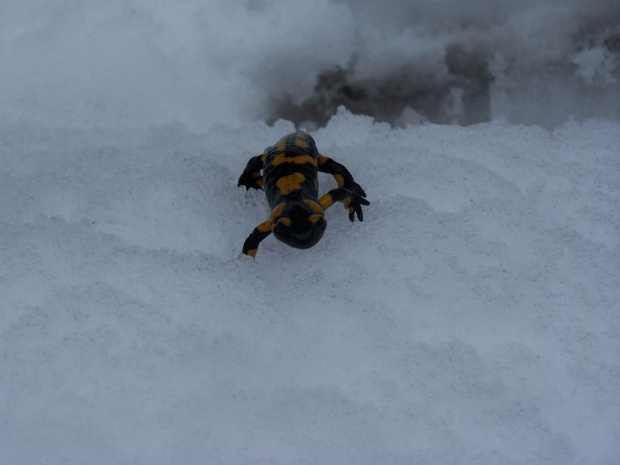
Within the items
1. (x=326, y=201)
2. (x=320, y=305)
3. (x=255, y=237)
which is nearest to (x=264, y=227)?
(x=255, y=237)

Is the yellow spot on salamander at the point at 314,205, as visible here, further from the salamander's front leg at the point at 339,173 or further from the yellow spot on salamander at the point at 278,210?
the salamander's front leg at the point at 339,173

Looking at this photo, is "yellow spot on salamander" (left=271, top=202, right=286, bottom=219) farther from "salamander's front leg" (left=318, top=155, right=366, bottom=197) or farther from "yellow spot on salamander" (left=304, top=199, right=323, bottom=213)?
"salamander's front leg" (left=318, top=155, right=366, bottom=197)

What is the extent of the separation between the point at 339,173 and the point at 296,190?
32 centimetres

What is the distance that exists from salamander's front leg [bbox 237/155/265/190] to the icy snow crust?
0.05 metres

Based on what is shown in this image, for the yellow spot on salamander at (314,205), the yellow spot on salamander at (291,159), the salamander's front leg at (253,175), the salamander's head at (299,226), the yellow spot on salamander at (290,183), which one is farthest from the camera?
the salamander's front leg at (253,175)

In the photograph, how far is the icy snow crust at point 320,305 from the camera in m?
2.25

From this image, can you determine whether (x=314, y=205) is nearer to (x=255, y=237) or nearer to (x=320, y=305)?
(x=255, y=237)

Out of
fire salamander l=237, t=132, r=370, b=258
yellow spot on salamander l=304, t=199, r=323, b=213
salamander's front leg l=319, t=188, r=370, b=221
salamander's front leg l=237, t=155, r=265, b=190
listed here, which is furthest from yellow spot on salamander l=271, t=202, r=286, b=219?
salamander's front leg l=237, t=155, r=265, b=190

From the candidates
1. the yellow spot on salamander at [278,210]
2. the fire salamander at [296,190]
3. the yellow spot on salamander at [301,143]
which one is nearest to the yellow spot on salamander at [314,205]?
the fire salamander at [296,190]

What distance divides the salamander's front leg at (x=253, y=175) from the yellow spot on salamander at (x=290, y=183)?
0.83 ft

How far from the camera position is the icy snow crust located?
7.38 ft

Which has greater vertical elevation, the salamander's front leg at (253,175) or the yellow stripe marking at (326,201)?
the salamander's front leg at (253,175)

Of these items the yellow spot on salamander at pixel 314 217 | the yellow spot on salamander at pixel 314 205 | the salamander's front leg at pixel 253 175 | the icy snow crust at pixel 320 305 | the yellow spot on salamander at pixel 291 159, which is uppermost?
the yellow spot on salamander at pixel 291 159

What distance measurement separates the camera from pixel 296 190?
269cm
